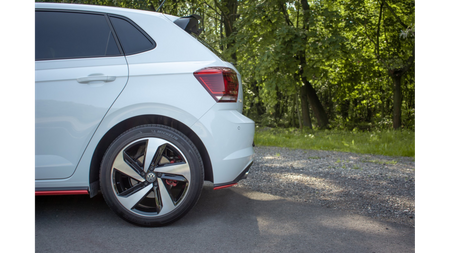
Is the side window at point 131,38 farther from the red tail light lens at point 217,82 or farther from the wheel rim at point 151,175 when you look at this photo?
the wheel rim at point 151,175

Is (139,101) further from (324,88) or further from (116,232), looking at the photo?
(324,88)

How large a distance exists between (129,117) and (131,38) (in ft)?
2.36

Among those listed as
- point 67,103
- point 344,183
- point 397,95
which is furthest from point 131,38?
point 397,95

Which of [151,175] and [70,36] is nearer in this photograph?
[151,175]

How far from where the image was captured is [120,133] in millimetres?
2992

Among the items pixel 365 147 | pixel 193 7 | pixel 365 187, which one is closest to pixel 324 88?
pixel 193 7

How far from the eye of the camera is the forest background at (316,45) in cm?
1102

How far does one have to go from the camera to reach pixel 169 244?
2533 millimetres

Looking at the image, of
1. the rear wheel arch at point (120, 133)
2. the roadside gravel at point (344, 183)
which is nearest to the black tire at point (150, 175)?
the rear wheel arch at point (120, 133)

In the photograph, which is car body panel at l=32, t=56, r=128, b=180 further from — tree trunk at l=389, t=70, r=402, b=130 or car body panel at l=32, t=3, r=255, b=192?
tree trunk at l=389, t=70, r=402, b=130

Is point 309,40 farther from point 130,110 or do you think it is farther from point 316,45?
point 130,110

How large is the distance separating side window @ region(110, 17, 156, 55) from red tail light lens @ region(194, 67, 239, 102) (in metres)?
0.53

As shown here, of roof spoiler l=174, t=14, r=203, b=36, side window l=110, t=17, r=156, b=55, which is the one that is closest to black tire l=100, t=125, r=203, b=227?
side window l=110, t=17, r=156, b=55

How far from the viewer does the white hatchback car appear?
110 inches
